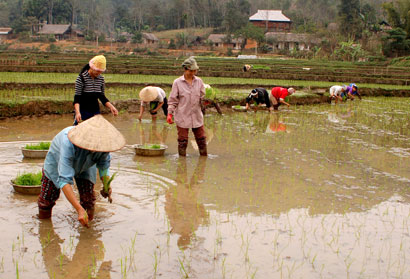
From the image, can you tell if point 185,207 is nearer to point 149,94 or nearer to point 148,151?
point 148,151

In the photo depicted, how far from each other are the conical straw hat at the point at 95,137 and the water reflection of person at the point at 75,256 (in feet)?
2.78

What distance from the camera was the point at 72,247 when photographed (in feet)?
12.9

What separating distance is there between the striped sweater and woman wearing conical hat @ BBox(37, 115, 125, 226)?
185 cm

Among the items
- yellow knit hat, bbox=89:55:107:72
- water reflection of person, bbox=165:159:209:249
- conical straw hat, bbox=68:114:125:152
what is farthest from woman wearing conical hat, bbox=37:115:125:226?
yellow knit hat, bbox=89:55:107:72

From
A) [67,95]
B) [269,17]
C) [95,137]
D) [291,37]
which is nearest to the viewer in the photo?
[95,137]

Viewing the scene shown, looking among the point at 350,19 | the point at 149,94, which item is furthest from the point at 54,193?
the point at 350,19

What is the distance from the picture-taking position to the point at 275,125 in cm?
1141

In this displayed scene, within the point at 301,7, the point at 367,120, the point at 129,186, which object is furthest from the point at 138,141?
the point at 301,7

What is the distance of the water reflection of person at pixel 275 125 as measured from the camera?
34.7 feet

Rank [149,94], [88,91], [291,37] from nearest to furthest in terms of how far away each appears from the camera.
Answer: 1. [88,91]
2. [149,94]
3. [291,37]

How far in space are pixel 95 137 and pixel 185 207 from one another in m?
1.61

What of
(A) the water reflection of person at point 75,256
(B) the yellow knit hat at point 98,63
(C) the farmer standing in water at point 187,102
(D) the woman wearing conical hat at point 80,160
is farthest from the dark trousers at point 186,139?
(A) the water reflection of person at point 75,256

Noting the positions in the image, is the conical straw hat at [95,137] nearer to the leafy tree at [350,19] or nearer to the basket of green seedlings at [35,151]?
the basket of green seedlings at [35,151]

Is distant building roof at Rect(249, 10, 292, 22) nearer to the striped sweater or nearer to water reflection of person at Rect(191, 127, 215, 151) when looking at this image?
water reflection of person at Rect(191, 127, 215, 151)
